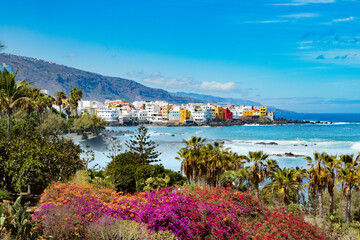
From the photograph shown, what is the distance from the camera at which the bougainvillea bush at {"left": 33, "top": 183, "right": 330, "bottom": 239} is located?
654cm

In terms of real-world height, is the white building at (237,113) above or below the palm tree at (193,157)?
above

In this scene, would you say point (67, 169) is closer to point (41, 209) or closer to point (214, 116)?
point (41, 209)

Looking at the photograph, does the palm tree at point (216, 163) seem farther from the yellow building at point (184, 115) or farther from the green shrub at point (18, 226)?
the yellow building at point (184, 115)

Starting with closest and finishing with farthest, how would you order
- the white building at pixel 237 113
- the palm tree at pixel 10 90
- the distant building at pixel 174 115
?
1. the palm tree at pixel 10 90
2. the distant building at pixel 174 115
3. the white building at pixel 237 113

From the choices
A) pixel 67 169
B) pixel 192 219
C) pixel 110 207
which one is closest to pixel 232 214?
pixel 192 219

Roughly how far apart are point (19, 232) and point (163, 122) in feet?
417

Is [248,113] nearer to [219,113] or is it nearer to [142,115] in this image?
[219,113]

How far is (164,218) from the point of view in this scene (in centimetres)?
700

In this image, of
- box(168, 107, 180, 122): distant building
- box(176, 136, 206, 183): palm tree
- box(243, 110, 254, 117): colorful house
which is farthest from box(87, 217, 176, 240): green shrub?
box(243, 110, 254, 117): colorful house

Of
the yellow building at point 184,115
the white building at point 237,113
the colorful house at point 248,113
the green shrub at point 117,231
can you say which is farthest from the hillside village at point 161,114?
the green shrub at point 117,231

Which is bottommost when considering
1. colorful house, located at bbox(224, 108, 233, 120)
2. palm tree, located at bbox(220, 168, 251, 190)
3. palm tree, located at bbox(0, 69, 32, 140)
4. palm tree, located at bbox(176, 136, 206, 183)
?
palm tree, located at bbox(220, 168, 251, 190)

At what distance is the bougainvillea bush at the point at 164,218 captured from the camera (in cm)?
654

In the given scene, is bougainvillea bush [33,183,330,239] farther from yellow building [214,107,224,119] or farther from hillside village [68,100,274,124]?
yellow building [214,107,224,119]

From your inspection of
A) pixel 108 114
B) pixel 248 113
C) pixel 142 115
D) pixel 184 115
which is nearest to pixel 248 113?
pixel 248 113
